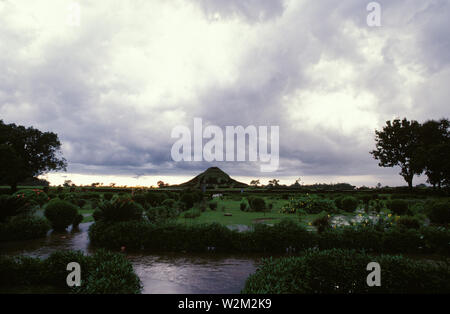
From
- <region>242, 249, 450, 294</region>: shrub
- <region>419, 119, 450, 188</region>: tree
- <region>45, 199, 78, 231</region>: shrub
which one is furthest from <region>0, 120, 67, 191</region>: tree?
<region>419, 119, 450, 188</region>: tree

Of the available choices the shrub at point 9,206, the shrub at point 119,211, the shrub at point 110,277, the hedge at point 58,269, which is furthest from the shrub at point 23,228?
the shrub at point 110,277

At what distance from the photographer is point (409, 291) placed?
494cm

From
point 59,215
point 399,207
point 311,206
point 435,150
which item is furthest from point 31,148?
point 435,150

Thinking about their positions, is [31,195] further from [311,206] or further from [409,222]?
[409,222]

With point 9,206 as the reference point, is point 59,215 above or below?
below

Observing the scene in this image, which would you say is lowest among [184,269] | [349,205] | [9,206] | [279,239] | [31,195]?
[184,269]

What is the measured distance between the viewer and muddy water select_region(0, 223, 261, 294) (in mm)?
5895

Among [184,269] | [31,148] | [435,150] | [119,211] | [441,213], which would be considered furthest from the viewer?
[31,148]

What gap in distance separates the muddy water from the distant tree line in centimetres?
3511

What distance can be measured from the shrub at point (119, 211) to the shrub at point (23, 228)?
342 centimetres

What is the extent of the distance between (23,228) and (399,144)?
4836 centimetres

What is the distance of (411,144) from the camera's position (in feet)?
137

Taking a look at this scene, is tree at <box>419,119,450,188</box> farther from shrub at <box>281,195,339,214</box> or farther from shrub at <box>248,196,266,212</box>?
shrub at <box>248,196,266,212</box>
